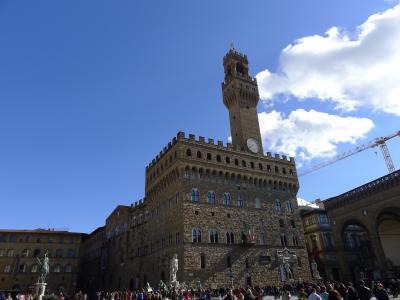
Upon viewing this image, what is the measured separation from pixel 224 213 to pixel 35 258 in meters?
40.4

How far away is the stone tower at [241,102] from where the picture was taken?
148 feet

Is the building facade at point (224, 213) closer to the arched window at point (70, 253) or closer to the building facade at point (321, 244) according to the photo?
the building facade at point (321, 244)

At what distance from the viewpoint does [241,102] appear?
154ft

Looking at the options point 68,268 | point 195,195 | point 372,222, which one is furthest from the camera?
point 68,268

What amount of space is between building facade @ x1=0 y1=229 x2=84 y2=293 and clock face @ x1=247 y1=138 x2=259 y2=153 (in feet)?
128

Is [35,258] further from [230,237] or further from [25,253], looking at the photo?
[230,237]

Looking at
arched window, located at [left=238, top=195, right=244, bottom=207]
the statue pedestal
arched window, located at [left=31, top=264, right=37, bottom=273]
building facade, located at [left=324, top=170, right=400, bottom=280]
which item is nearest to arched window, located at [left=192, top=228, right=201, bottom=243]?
arched window, located at [left=238, top=195, right=244, bottom=207]

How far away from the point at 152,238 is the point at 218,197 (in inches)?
428

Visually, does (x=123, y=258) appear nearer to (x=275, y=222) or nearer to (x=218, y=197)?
(x=218, y=197)

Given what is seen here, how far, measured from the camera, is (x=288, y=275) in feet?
129

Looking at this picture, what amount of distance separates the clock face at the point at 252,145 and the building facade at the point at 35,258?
128 ft

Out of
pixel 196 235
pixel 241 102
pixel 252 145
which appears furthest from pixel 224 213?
pixel 241 102

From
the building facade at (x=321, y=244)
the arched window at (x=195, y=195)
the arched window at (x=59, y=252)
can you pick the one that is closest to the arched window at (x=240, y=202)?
the arched window at (x=195, y=195)

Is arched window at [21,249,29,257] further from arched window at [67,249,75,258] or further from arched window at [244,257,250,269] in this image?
arched window at [244,257,250,269]
